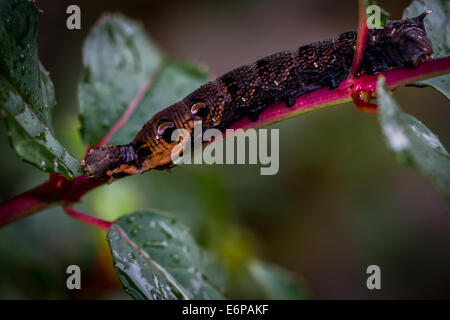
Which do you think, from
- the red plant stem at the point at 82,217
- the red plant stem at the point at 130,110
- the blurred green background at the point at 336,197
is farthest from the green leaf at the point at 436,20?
the blurred green background at the point at 336,197

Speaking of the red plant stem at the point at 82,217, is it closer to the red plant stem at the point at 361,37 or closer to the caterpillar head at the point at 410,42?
the red plant stem at the point at 361,37

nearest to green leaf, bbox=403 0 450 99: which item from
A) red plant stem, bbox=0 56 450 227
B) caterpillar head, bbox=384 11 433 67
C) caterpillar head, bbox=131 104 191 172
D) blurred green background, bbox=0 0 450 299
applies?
caterpillar head, bbox=384 11 433 67

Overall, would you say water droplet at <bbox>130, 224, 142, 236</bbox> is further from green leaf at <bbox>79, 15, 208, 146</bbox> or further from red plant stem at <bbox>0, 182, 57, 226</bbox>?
green leaf at <bbox>79, 15, 208, 146</bbox>

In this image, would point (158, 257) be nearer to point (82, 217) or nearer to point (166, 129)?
point (82, 217)

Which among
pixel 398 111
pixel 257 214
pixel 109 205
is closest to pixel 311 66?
pixel 398 111

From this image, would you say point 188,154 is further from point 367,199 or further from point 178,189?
point 367,199

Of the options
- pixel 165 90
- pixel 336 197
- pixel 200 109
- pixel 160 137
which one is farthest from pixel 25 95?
pixel 336 197
